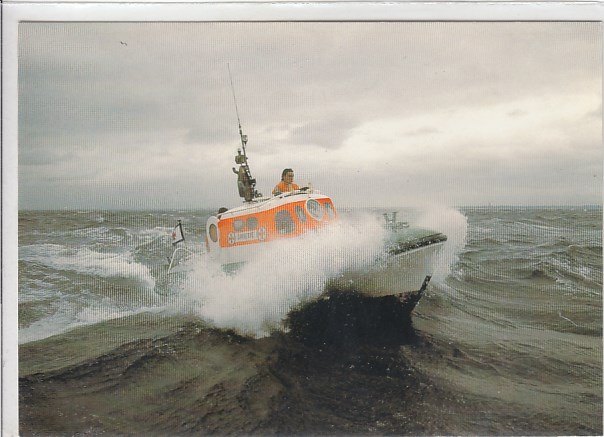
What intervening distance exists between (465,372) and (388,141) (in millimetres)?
1419

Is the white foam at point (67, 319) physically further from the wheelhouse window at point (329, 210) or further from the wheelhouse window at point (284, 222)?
the wheelhouse window at point (329, 210)

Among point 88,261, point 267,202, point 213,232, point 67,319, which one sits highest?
point 267,202

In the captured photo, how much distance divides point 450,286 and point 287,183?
1.16 m

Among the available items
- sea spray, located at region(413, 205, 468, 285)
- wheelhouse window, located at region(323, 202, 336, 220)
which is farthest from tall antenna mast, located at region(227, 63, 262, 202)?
sea spray, located at region(413, 205, 468, 285)

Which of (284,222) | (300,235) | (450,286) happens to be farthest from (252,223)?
(450,286)

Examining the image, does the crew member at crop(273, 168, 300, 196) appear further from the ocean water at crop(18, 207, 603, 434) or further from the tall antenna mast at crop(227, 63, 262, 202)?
the ocean water at crop(18, 207, 603, 434)

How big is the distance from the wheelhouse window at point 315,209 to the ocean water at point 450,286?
0.42 feet

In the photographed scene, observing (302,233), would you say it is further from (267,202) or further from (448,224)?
(448,224)

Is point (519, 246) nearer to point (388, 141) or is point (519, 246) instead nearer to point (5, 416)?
point (388, 141)

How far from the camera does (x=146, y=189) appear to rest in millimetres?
2061

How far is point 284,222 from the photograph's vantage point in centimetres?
214

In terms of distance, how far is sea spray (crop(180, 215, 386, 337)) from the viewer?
81.9 inches

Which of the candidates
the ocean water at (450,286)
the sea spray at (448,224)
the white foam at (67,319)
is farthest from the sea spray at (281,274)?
the white foam at (67,319)

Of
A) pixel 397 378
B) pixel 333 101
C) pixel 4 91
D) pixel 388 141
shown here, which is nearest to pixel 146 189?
pixel 4 91
